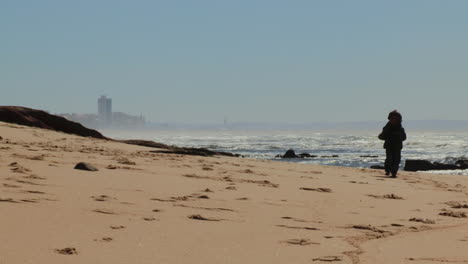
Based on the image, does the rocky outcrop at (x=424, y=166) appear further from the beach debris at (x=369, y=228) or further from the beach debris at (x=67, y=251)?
the beach debris at (x=67, y=251)

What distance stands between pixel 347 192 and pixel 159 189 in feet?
9.33

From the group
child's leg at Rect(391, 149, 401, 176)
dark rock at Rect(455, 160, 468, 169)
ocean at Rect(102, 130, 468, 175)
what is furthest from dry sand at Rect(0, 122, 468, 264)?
dark rock at Rect(455, 160, 468, 169)

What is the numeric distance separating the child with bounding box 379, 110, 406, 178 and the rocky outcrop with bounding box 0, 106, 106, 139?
41.6 feet

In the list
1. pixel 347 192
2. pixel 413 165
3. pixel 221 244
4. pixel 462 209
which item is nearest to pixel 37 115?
pixel 413 165

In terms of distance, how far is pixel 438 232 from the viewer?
5.98 meters

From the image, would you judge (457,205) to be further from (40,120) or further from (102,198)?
(40,120)

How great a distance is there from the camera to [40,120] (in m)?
25.3

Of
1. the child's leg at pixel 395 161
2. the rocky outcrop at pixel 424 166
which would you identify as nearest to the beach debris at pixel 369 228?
the child's leg at pixel 395 161

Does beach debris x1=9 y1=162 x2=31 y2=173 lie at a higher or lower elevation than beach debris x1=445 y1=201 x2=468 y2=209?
higher

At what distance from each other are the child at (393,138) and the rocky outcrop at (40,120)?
41.6ft

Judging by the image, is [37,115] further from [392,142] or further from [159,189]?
[159,189]

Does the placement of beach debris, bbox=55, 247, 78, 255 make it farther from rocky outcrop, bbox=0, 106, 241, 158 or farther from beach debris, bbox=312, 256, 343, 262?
rocky outcrop, bbox=0, 106, 241, 158

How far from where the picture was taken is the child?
46.1 ft

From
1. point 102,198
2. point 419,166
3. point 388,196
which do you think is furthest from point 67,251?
point 419,166
